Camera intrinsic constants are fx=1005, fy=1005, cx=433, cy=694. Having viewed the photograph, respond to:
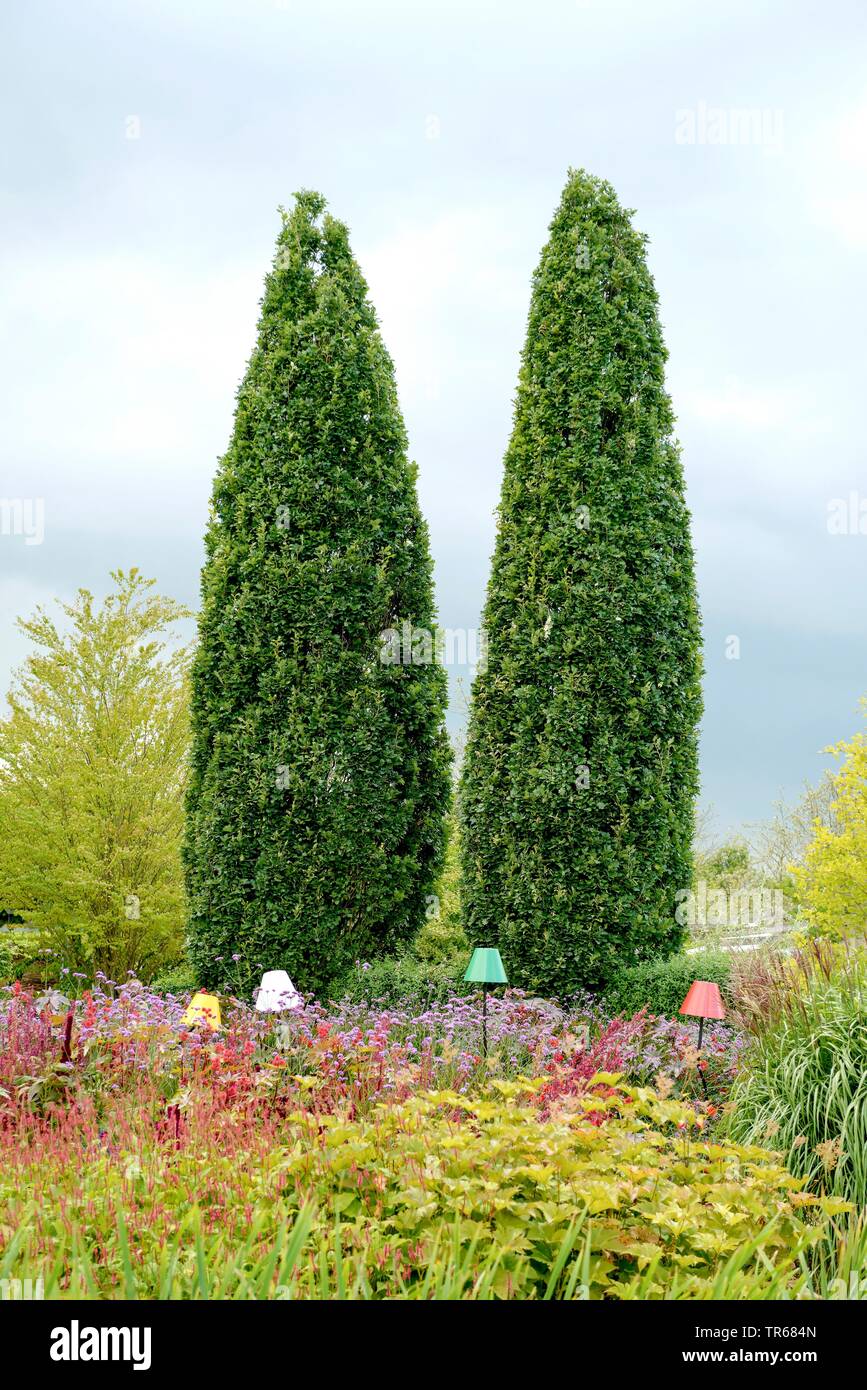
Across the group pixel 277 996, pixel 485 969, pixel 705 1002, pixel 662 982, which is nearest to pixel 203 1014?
pixel 277 996

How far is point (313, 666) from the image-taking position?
8.91 meters

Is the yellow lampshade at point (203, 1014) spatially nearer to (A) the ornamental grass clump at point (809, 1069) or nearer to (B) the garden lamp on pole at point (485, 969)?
(B) the garden lamp on pole at point (485, 969)

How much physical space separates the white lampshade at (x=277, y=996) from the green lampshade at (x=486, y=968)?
118 cm

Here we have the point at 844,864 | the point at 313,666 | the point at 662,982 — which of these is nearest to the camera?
the point at 662,982

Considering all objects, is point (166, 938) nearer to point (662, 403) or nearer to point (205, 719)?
point (205, 719)

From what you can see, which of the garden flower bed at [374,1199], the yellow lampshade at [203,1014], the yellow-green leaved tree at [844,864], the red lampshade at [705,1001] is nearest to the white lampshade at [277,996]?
the yellow lampshade at [203,1014]

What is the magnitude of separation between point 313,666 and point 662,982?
396 cm

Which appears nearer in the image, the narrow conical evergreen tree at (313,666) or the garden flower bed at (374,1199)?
the garden flower bed at (374,1199)

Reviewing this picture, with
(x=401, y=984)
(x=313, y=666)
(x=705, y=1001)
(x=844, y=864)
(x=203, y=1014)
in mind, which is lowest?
(x=401, y=984)

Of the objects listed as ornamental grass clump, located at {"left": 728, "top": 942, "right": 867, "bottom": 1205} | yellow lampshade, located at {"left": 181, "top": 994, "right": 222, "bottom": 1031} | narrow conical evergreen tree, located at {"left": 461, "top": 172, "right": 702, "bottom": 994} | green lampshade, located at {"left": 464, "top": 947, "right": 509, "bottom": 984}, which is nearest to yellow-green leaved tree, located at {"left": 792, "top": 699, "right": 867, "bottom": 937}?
narrow conical evergreen tree, located at {"left": 461, "top": 172, "right": 702, "bottom": 994}

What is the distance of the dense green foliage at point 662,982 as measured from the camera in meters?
7.96

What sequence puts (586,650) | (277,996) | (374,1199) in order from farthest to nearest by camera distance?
(586,650) < (277,996) < (374,1199)

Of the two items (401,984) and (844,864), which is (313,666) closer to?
(401,984)

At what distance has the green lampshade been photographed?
681 centimetres
